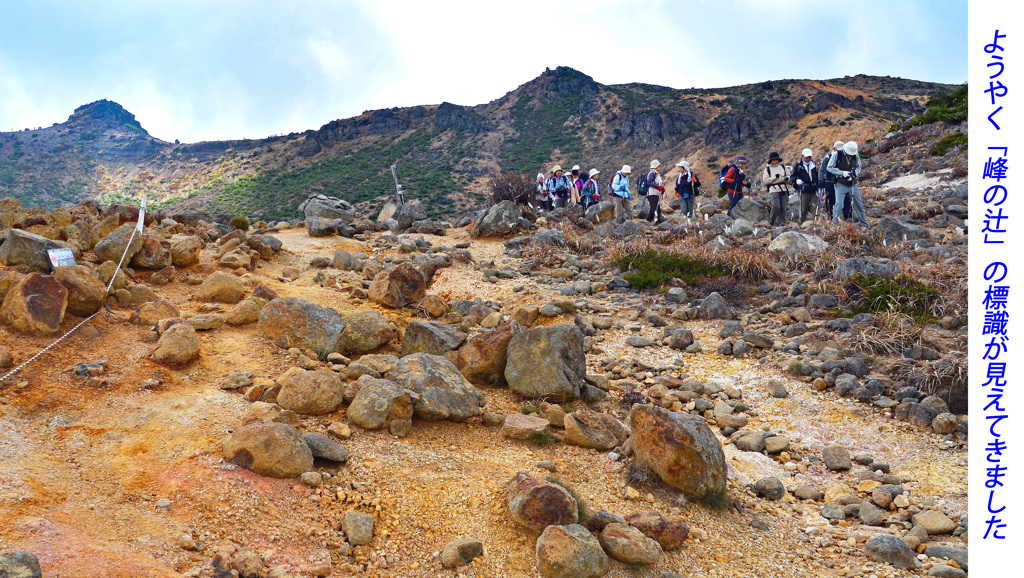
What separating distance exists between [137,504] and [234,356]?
2026mm

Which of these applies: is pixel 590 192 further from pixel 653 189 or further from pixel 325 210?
pixel 325 210

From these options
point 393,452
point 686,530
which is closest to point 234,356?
point 393,452

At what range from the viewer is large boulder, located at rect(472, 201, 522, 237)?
12492 mm

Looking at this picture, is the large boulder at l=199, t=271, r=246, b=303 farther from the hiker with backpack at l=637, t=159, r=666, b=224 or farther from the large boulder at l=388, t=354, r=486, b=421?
the hiker with backpack at l=637, t=159, r=666, b=224

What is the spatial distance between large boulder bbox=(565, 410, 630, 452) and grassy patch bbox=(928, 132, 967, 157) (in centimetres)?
1871

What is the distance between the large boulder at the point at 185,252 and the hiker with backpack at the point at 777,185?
987 centimetres

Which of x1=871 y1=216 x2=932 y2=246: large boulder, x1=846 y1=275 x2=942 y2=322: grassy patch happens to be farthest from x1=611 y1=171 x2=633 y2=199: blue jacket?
x1=846 y1=275 x2=942 y2=322: grassy patch

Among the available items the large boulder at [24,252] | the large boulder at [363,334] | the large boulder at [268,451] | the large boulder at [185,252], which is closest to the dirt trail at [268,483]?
the large boulder at [268,451]

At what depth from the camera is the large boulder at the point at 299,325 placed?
15.7 feet

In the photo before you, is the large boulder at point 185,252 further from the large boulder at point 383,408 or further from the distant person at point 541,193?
the distant person at point 541,193

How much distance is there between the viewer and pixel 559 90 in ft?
214

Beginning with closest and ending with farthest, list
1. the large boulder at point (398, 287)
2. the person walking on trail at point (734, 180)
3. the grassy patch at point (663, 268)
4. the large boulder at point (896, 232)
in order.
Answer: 1. the large boulder at point (398, 287)
2. the grassy patch at point (663, 268)
3. the large boulder at point (896, 232)
4. the person walking on trail at point (734, 180)
